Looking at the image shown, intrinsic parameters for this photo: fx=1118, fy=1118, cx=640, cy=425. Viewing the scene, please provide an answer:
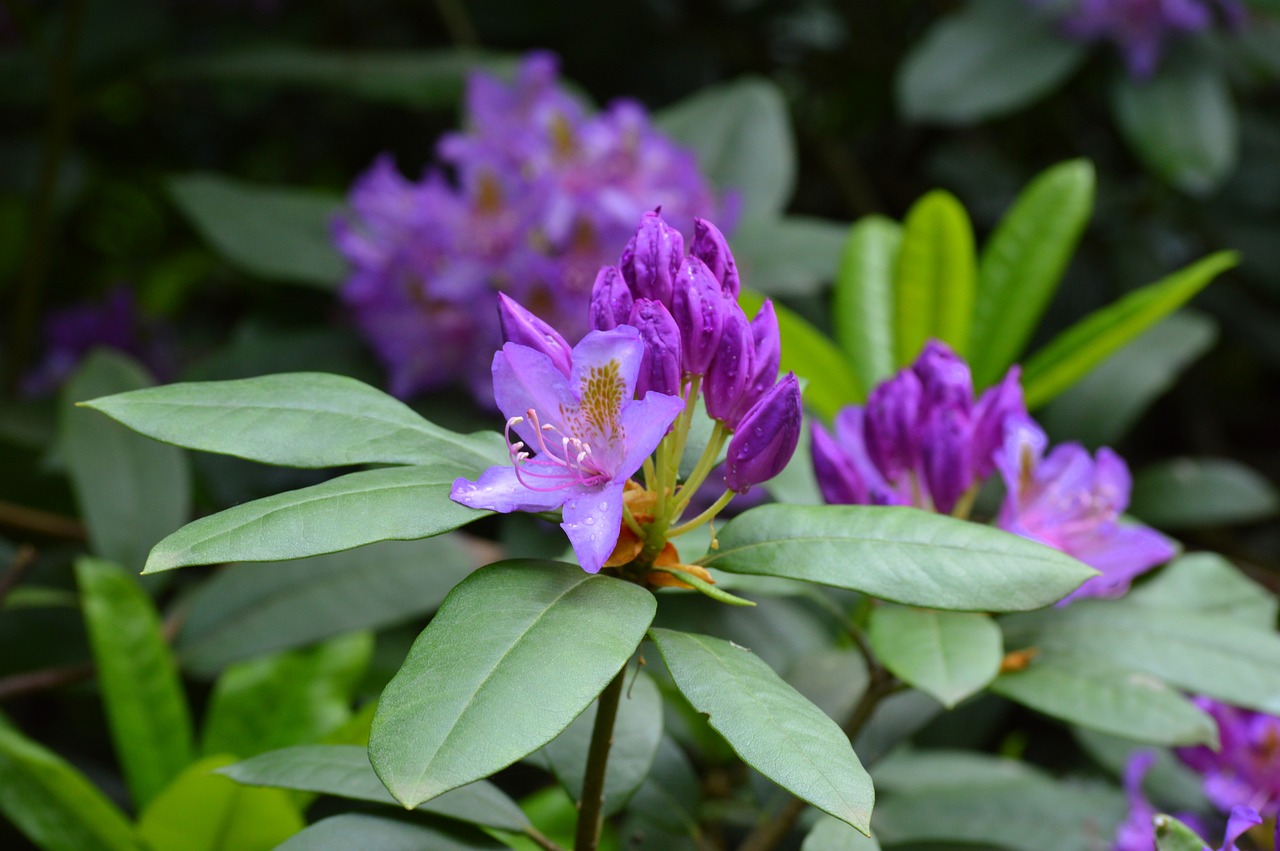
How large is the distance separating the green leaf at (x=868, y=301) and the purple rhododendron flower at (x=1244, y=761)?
1.51 feet

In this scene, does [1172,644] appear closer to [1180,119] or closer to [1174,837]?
[1174,837]

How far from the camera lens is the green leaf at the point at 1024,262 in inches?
46.2

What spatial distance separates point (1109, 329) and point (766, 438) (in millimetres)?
587

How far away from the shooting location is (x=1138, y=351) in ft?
5.94

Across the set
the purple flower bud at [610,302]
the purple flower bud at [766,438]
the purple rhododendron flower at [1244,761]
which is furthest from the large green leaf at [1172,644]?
the purple flower bud at [610,302]

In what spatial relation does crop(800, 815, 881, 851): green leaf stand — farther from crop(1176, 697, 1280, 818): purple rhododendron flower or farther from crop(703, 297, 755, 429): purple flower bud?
crop(1176, 697, 1280, 818): purple rhododendron flower

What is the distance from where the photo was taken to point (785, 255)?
1.69m

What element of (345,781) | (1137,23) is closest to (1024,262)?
(345,781)

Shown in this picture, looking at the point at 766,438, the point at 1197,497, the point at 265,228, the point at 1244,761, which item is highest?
the point at 766,438

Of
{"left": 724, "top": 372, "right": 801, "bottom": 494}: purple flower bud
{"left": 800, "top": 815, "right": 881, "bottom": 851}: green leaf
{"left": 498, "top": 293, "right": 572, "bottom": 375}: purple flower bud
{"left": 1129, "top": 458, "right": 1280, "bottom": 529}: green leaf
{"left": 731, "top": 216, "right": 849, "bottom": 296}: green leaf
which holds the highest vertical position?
{"left": 498, "top": 293, "right": 572, "bottom": 375}: purple flower bud

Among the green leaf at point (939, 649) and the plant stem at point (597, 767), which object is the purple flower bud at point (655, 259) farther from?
the green leaf at point (939, 649)

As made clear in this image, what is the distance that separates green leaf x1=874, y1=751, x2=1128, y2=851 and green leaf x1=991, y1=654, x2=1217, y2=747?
0.70 feet

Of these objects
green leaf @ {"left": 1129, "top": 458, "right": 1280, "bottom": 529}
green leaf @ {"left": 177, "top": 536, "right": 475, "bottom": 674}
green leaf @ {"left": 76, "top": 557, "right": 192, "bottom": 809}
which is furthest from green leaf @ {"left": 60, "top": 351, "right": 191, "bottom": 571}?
green leaf @ {"left": 1129, "top": 458, "right": 1280, "bottom": 529}

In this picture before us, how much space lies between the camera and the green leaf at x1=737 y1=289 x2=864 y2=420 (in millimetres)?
1188
